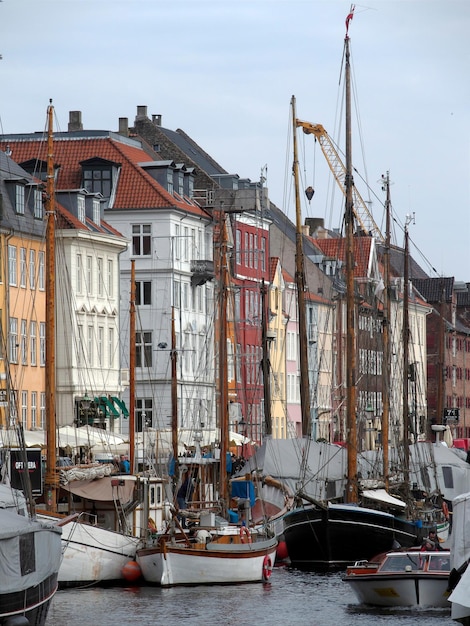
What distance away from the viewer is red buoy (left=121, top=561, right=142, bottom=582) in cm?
5231

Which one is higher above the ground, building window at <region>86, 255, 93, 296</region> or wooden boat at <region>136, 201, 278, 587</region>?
building window at <region>86, 255, 93, 296</region>

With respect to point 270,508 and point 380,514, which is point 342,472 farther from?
point 380,514

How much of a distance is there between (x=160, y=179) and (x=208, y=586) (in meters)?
58.9

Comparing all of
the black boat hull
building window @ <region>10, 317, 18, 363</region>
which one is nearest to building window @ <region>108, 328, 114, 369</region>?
building window @ <region>10, 317, 18, 363</region>

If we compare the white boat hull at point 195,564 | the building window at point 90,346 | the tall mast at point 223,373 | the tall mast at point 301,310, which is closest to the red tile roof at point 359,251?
the building window at point 90,346

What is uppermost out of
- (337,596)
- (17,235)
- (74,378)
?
(17,235)

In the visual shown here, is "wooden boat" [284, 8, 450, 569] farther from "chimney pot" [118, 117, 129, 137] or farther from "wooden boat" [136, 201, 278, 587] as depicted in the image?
"chimney pot" [118, 117, 129, 137]

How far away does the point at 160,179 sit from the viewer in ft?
357

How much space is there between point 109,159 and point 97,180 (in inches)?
77.9

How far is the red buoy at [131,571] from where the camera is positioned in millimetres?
52312

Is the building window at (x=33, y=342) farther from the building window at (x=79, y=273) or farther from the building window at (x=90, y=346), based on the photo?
the building window at (x=90, y=346)

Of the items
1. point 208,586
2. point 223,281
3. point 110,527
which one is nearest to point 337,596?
point 208,586

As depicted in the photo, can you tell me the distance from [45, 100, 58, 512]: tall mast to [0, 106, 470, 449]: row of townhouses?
22983 mm

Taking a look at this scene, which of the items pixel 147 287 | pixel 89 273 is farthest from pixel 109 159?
pixel 89 273
